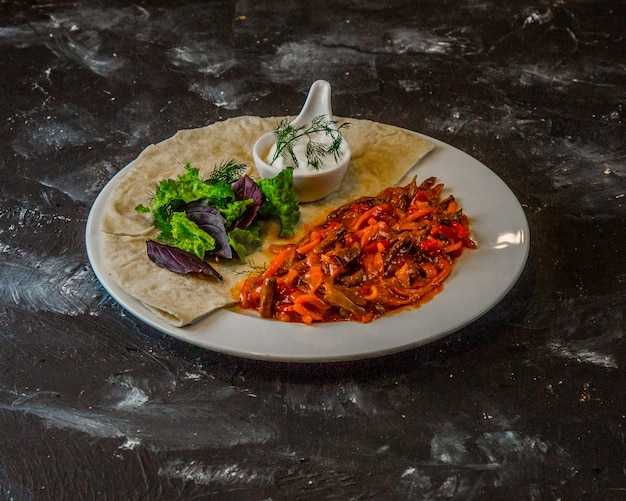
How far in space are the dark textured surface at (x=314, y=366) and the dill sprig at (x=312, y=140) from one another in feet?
3.05

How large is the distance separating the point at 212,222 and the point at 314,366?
746 millimetres

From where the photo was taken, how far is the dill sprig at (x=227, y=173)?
3.64 meters

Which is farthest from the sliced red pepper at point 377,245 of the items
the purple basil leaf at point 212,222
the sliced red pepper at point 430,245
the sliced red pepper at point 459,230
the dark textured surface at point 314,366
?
the purple basil leaf at point 212,222

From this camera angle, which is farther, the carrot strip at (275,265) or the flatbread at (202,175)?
the carrot strip at (275,265)

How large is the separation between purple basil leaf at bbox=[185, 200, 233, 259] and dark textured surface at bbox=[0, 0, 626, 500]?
41 centimetres

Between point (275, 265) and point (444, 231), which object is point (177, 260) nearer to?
point (275, 265)

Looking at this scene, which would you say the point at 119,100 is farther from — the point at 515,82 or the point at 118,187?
the point at 515,82

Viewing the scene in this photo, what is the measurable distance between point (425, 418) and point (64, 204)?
2151mm

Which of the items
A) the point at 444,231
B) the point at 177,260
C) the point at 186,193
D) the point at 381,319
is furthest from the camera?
Result: the point at 186,193

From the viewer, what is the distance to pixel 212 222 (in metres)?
3.39

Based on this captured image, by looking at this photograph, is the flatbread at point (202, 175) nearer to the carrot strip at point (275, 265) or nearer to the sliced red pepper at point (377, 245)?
the carrot strip at point (275, 265)

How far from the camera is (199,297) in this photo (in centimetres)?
312

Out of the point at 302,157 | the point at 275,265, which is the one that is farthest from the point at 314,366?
the point at 302,157

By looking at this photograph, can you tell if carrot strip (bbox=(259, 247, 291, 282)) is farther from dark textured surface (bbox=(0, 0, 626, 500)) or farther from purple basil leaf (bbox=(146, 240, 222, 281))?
dark textured surface (bbox=(0, 0, 626, 500))
